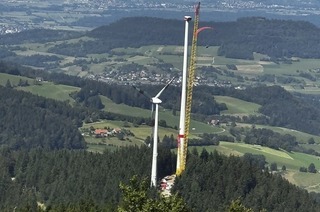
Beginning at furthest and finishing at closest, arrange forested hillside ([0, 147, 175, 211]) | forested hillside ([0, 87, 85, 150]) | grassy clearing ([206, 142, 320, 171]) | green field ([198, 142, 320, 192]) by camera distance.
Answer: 1. forested hillside ([0, 87, 85, 150])
2. grassy clearing ([206, 142, 320, 171])
3. green field ([198, 142, 320, 192])
4. forested hillside ([0, 147, 175, 211])

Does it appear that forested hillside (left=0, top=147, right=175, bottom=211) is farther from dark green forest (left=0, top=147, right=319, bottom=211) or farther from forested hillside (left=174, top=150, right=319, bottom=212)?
forested hillside (left=174, top=150, right=319, bottom=212)

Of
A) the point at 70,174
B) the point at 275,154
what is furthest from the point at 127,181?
the point at 275,154

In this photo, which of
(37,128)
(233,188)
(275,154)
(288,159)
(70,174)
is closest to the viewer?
(233,188)

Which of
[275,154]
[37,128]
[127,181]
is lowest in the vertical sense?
[37,128]

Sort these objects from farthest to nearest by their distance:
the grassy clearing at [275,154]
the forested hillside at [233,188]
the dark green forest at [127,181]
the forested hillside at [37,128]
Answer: the forested hillside at [37,128] < the grassy clearing at [275,154] < the dark green forest at [127,181] < the forested hillside at [233,188]

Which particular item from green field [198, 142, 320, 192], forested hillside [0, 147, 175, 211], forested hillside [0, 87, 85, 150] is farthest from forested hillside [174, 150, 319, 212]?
forested hillside [0, 87, 85, 150]

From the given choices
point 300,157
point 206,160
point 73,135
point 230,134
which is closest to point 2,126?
point 73,135

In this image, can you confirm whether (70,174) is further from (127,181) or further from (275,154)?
(275,154)

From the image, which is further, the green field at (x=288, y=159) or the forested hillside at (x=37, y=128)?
the forested hillside at (x=37, y=128)

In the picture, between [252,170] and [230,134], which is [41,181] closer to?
[252,170]

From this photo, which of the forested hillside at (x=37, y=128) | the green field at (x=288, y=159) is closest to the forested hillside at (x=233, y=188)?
the green field at (x=288, y=159)

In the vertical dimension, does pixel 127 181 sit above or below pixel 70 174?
above

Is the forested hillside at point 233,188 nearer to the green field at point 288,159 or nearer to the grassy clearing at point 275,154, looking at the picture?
the green field at point 288,159
